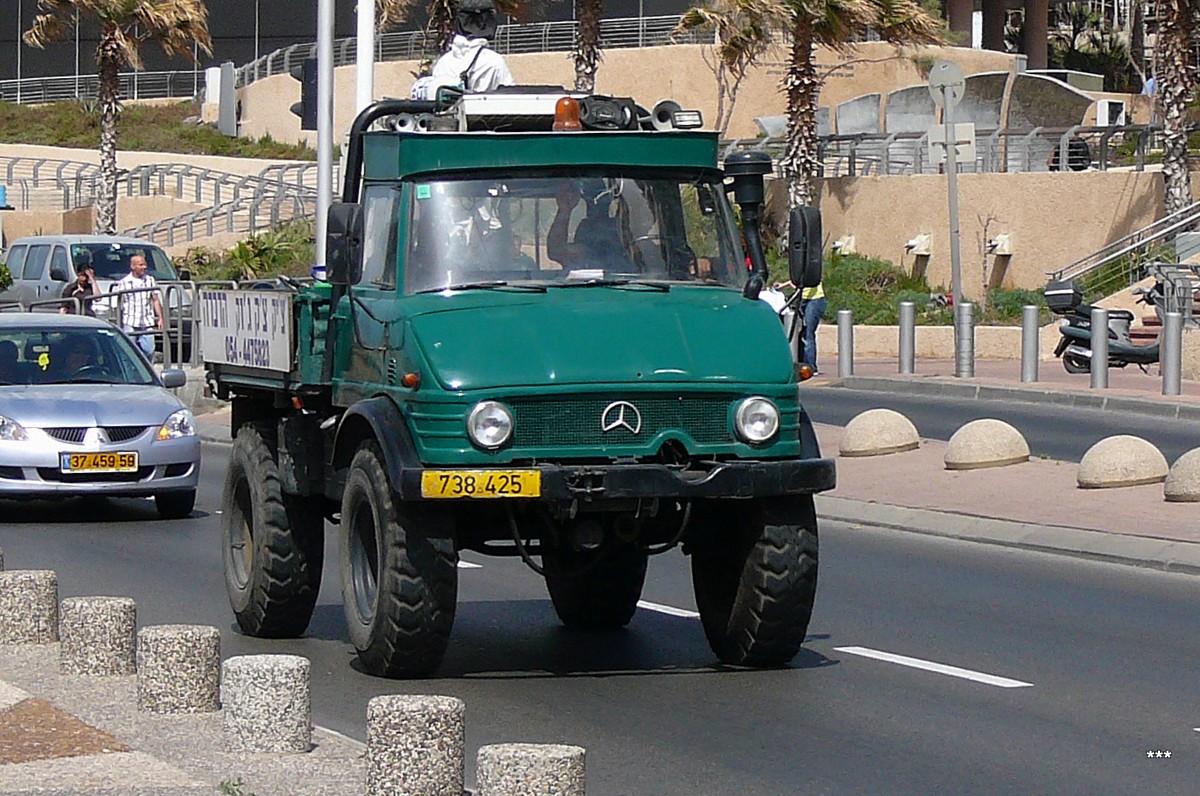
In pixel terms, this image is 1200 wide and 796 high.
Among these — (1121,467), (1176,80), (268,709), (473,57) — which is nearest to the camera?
(268,709)

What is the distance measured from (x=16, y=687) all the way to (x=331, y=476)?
7.18ft

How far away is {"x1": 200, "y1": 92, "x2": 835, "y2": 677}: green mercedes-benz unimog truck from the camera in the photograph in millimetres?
8969

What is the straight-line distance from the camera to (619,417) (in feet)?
29.6

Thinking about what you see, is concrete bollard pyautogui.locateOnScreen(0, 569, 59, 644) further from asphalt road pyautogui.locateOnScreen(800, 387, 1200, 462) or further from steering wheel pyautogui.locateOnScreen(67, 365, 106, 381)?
asphalt road pyautogui.locateOnScreen(800, 387, 1200, 462)

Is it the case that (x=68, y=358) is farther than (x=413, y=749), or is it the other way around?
(x=68, y=358)

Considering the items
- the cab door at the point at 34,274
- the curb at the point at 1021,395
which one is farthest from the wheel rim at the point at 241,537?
the cab door at the point at 34,274

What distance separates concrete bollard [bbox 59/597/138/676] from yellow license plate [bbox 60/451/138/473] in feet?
24.8

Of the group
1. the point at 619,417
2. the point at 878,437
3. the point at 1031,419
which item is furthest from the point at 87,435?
the point at 1031,419

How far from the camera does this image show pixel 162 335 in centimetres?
2800

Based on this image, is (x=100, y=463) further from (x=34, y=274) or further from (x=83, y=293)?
(x=34, y=274)

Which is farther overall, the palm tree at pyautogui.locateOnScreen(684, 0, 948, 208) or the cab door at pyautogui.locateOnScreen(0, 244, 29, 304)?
the palm tree at pyautogui.locateOnScreen(684, 0, 948, 208)

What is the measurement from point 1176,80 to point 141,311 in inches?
634

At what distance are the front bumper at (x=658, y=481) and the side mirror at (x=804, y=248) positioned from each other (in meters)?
1.12

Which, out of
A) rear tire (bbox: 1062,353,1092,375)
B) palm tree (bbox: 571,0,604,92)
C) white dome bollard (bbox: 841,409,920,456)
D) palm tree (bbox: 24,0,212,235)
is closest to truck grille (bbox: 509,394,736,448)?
white dome bollard (bbox: 841,409,920,456)
